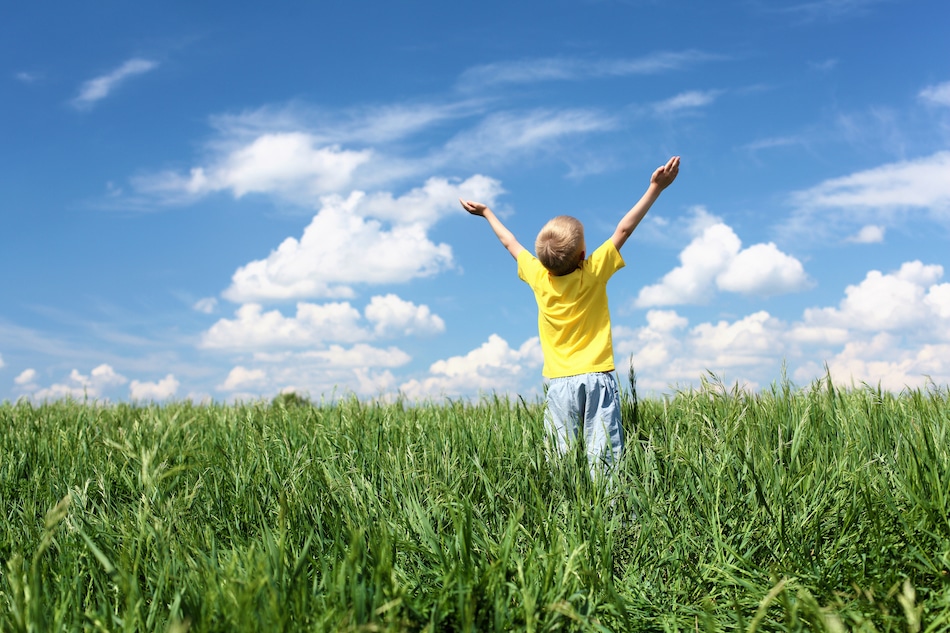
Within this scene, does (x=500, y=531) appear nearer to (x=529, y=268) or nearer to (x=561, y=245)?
(x=561, y=245)

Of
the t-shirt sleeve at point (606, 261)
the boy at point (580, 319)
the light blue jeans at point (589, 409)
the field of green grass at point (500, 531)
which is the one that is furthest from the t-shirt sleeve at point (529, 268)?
the field of green grass at point (500, 531)

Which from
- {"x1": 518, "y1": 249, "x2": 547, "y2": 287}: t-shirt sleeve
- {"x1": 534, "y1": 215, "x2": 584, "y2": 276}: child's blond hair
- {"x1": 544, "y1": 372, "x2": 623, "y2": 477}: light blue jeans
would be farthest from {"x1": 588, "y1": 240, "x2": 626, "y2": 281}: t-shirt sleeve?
{"x1": 544, "y1": 372, "x2": 623, "y2": 477}: light blue jeans

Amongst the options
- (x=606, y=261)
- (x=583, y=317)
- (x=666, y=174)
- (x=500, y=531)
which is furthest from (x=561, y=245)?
(x=500, y=531)

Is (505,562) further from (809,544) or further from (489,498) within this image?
(809,544)

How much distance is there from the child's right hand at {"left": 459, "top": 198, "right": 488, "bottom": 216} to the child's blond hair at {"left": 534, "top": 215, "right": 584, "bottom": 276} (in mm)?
751

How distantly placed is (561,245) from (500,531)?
2143 millimetres

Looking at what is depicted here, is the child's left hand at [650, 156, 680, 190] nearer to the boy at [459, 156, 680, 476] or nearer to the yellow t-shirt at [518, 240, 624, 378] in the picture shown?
the boy at [459, 156, 680, 476]

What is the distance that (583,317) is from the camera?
15.5ft

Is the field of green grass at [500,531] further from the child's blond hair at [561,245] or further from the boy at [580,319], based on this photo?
the child's blond hair at [561,245]

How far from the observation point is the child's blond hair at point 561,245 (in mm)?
4641

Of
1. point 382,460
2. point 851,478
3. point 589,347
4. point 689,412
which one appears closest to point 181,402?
point 382,460

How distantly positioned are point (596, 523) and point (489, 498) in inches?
30.2

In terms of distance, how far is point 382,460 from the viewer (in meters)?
4.06

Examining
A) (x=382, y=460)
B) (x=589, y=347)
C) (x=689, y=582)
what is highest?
(x=589, y=347)
